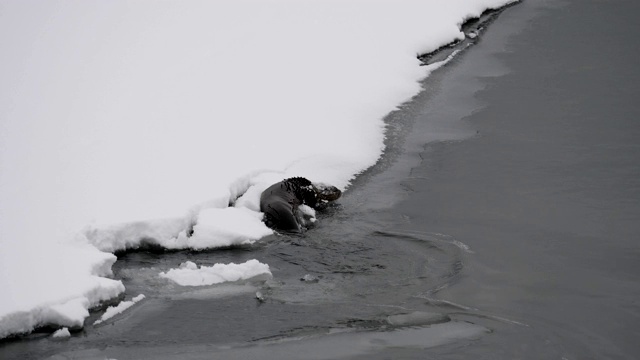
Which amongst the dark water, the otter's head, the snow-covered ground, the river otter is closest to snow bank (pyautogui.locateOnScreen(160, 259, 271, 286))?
the dark water

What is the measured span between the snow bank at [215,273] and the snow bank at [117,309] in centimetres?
56

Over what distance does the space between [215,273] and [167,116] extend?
607 centimetres

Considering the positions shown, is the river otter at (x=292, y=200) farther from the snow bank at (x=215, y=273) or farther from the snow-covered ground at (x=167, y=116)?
the snow bank at (x=215, y=273)

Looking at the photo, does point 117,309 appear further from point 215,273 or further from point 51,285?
point 215,273

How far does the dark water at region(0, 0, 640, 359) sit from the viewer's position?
753 cm

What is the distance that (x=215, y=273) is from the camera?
345 inches

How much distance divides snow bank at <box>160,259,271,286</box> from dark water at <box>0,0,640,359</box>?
0.13 meters

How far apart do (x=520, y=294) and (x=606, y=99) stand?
9165mm

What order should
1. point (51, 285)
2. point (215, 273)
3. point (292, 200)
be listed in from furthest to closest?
point (292, 200) < point (215, 273) < point (51, 285)

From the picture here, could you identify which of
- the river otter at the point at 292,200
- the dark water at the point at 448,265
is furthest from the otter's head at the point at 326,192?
the dark water at the point at 448,265

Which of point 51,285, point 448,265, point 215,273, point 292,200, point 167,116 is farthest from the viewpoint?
point 167,116

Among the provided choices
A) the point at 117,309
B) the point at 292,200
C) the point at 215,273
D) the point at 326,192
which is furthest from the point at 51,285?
the point at 326,192

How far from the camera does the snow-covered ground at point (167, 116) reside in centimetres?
927

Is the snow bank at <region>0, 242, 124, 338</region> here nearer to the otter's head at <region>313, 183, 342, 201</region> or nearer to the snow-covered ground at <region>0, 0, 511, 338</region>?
the snow-covered ground at <region>0, 0, 511, 338</region>
